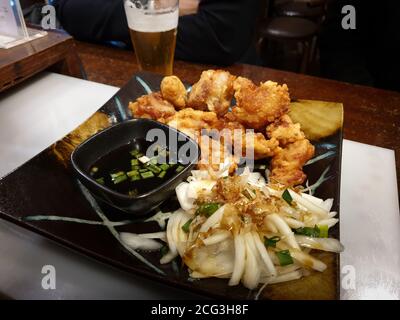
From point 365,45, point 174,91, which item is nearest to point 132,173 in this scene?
point 174,91

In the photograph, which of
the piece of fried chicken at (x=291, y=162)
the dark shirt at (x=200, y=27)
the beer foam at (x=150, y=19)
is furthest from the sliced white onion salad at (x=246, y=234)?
the dark shirt at (x=200, y=27)

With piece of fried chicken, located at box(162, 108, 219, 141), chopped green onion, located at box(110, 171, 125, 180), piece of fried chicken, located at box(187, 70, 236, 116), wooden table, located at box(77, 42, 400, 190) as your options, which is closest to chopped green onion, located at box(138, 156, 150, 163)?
chopped green onion, located at box(110, 171, 125, 180)

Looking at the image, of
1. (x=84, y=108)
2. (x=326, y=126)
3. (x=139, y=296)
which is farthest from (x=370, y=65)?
(x=139, y=296)

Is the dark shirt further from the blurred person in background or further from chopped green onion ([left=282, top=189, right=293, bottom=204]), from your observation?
chopped green onion ([left=282, top=189, right=293, bottom=204])

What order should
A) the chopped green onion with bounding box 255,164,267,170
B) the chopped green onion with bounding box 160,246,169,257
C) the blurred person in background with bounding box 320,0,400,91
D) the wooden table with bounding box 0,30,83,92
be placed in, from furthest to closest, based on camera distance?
1. the blurred person in background with bounding box 320,0,400,91
2. the wooden table with bounding box 0,30,83,92
3. the chopped green onion with bounding box 255,164,267,170
4. the chopped green onion with bounding box 160,246,169,257

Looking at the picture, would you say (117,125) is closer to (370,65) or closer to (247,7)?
(247,7)

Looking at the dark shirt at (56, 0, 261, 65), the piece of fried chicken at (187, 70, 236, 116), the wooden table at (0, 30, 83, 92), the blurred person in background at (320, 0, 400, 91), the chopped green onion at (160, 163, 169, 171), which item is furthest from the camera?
the blurred person in background at (320, 0, 400, 91)

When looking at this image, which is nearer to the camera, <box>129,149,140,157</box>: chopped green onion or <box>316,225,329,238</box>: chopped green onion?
<box>316,225,329,238</box>: chopped green onion
